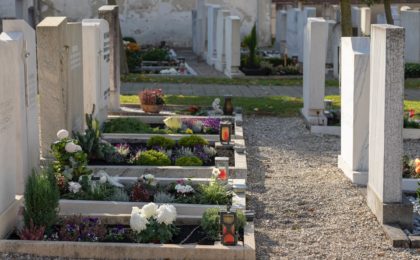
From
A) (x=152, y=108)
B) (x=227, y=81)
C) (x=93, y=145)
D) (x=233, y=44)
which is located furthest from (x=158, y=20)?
(x=93, y=145)

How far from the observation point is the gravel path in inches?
319

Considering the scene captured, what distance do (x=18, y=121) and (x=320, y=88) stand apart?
23.4 feet

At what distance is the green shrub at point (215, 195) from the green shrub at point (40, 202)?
171cm

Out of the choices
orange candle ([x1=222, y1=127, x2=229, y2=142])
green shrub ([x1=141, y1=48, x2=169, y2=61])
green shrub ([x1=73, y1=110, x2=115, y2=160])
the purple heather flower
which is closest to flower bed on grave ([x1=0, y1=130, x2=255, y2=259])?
green shrub ([x1=73, y1=110, x2=115, y2=160])

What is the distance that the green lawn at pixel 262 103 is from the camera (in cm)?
1691

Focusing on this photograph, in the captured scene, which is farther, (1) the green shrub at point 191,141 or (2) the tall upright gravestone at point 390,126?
(1) the green shrub at point 191,141

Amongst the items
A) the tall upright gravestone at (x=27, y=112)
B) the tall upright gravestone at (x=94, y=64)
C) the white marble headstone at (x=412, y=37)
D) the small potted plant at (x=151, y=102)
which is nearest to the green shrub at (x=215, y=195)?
the tall upright gravestone at (x=27, y=112)

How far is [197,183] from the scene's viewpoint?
9.79 meters

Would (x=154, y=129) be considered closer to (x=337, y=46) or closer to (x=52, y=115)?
(x=52, y=115)

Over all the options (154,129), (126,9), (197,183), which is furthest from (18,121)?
(126,9)

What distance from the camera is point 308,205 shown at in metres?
9.73

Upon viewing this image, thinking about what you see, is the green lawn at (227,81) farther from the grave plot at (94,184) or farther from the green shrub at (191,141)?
the green shrub at (191,141)

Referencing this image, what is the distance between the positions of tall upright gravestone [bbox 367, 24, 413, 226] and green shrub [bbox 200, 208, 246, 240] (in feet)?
5.13

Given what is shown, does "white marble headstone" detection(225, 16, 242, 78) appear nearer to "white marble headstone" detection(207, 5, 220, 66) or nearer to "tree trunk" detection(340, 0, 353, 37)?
"white marble headstone" detection(207, 5, 220, 66)
